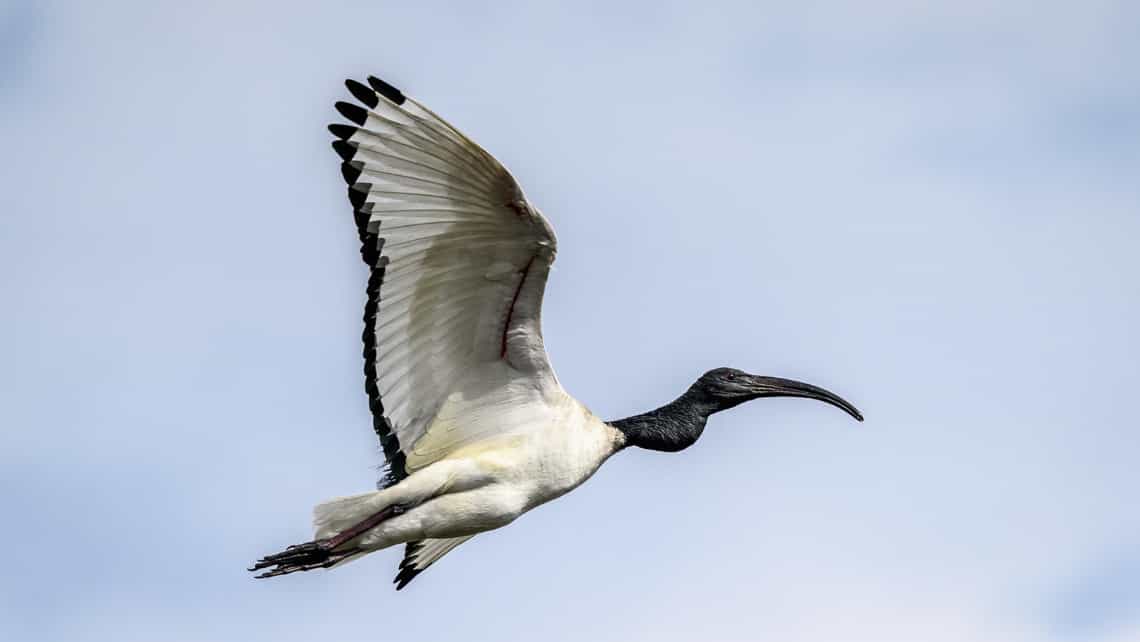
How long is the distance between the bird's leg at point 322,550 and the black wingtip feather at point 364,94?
2655mm

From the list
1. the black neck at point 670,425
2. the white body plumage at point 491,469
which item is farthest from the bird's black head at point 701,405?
the white body plumage at point 491,469

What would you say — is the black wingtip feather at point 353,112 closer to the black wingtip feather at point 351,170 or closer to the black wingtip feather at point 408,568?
the black wingtip feather at point 351,170

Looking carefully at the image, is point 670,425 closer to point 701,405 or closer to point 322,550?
point 701,405

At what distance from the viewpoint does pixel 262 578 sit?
45.8 feet

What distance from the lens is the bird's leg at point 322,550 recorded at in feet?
46.6

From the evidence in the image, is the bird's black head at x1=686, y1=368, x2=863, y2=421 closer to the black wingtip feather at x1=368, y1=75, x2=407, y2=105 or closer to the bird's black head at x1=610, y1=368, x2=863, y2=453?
the bird's black head at x1=610, y1=368, x2=863, y2=453

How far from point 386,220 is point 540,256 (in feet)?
3.34

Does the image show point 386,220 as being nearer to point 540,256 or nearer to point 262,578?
point 540,256

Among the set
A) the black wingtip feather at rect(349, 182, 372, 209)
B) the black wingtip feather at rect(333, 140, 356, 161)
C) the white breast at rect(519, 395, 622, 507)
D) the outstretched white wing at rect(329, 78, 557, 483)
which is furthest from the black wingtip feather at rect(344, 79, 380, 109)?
the white breast at rect(519, 395, 622, 507)

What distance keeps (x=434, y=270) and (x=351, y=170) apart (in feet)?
2.81

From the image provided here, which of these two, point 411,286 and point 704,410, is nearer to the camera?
point 411,286

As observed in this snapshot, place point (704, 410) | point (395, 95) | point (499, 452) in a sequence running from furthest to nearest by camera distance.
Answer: point (704, 410) → point (499, 452) → point (395, 95)

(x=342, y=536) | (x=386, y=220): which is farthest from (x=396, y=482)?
(x=386, y=220)

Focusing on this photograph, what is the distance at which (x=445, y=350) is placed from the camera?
1470cm
